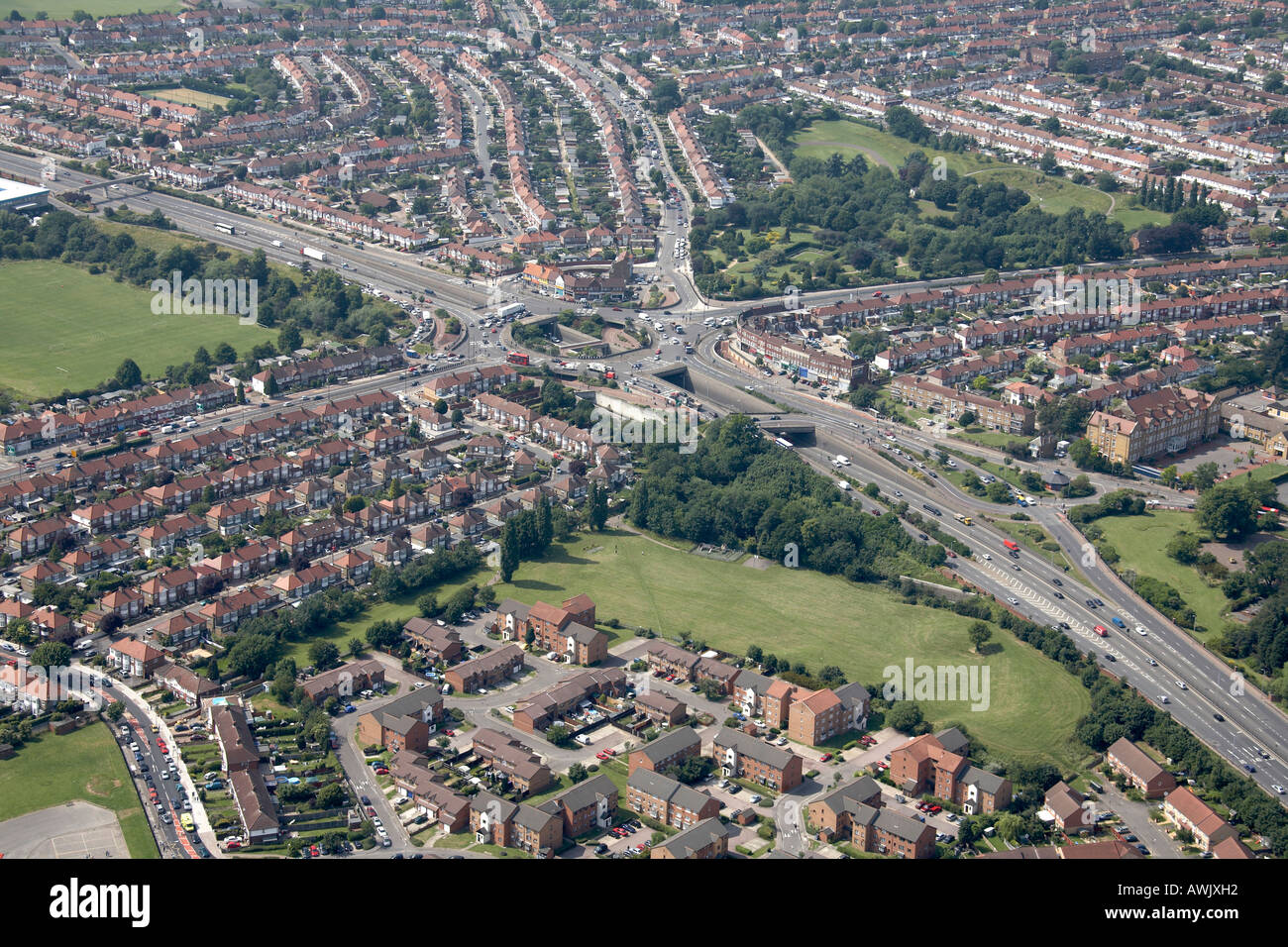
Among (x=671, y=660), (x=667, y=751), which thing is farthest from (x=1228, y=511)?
(x=667, y=751)

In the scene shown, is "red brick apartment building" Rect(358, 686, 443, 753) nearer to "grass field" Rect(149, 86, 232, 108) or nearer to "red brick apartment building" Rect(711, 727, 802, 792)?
"red brick apartment building" Rect(711, 727, 802, 792)

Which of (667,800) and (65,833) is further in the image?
(667,800)

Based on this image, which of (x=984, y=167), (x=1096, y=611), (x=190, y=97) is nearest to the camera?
(x=1096, y=611)

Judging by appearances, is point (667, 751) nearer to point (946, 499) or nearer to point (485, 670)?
point (485, 670)

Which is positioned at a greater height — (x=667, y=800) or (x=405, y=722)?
(x=405, y=722)
